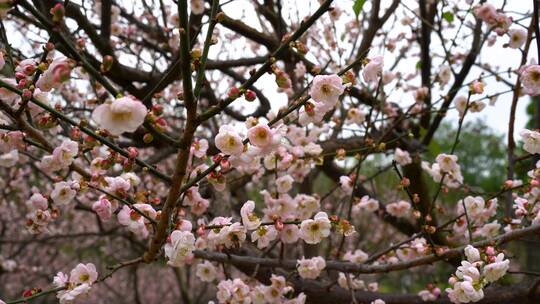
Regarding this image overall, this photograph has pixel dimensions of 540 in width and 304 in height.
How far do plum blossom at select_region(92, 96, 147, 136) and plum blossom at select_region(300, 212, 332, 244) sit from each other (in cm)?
92

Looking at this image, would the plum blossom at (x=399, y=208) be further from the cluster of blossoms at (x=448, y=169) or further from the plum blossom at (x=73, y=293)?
the plum blossom at (x=73, y=293)

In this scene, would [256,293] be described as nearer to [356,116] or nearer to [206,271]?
[206,271]

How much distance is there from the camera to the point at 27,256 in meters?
8.62

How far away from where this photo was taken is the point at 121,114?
1.18m

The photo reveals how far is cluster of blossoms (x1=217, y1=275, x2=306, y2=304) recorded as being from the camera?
233cm

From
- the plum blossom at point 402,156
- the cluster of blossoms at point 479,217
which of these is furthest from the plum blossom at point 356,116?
the cluster of blossoms at point 479,217

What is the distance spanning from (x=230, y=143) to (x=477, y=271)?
1.00 meters

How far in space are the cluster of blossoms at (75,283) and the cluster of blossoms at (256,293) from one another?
693 mm

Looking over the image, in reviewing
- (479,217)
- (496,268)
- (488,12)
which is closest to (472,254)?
(496,268)

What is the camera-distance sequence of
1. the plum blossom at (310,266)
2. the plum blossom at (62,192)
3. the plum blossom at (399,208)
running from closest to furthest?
1. the plum blossom at (62,192)
2. the plum blossom at (310,266)
3. the plum blossom at (399,208)

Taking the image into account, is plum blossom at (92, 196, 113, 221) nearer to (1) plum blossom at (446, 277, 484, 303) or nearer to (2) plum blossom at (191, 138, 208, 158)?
(2) plum blossom at (191, 138, 208, 158)

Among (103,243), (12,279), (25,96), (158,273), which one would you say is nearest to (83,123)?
(25,96)

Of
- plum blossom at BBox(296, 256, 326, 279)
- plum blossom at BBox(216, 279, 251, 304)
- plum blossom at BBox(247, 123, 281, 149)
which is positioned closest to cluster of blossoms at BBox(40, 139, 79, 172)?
plum blossom at BBox(247, 123, 281, 149)

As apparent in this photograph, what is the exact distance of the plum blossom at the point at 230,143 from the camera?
1.50 metres
